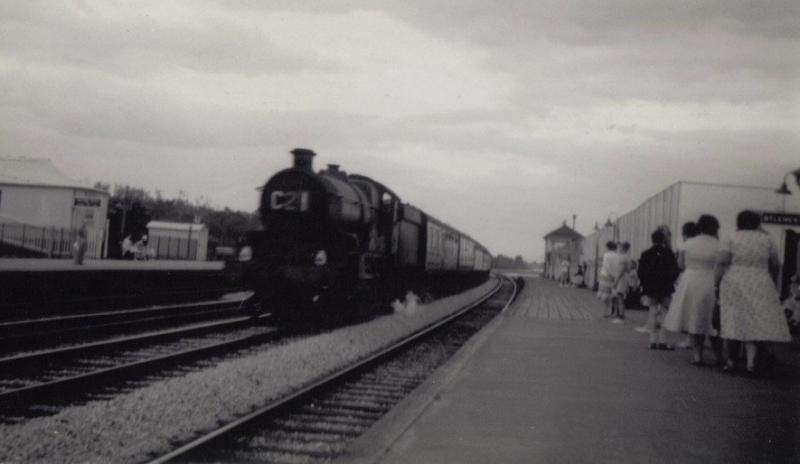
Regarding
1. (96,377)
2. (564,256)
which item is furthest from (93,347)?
(564,256)

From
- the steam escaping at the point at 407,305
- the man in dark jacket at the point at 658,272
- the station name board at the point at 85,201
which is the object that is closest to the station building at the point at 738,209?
the man in dark jacket at the point at 658,272

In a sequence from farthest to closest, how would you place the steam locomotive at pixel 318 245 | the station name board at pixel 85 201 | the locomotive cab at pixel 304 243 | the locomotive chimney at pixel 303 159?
the station name board at pixel 85 201 → the locomotive chimney at pixel 303 159 → the steam locomotive at pixel 318 245 → the locomotive cab at pixel 304 243

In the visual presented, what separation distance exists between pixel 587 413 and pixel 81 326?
382 inches

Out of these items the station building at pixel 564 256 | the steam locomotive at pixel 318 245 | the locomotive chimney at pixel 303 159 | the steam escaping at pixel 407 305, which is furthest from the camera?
the station building at pixel 564 256

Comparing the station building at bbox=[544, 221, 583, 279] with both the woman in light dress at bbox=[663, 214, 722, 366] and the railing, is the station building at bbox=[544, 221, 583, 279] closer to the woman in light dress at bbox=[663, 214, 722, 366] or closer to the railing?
the railing

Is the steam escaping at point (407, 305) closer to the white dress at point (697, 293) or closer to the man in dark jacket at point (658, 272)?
the man in dark jacket at point (658, 272)

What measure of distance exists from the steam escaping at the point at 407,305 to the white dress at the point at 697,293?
10.7m

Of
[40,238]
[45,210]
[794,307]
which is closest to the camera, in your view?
[794,307]

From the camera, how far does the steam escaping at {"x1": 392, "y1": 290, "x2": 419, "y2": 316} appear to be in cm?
1986

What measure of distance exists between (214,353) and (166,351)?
2.64 feet

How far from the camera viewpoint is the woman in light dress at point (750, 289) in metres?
7.87

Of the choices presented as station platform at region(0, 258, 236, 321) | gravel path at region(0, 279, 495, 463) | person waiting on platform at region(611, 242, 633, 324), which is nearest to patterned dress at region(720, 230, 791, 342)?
gravel path at region(0, 279, 495, 463)

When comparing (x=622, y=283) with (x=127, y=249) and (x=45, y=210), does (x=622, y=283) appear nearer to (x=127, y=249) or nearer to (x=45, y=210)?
(x=45, y=210)

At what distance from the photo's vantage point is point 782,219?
14484 millimetres
